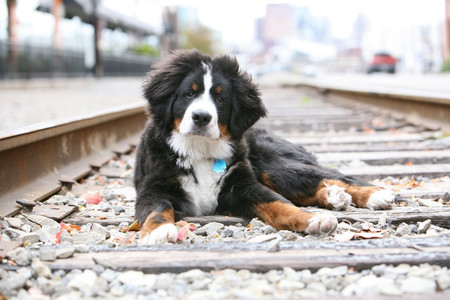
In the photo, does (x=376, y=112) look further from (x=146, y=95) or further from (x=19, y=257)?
(x=19, y=257)

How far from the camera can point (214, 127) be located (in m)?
3.90

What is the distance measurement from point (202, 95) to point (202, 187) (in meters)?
0.67

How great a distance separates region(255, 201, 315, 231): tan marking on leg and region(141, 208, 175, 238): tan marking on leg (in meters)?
0.61

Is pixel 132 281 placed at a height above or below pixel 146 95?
below

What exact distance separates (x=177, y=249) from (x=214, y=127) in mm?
1295

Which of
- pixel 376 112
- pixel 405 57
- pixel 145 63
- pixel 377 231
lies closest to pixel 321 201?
pixel 377 231

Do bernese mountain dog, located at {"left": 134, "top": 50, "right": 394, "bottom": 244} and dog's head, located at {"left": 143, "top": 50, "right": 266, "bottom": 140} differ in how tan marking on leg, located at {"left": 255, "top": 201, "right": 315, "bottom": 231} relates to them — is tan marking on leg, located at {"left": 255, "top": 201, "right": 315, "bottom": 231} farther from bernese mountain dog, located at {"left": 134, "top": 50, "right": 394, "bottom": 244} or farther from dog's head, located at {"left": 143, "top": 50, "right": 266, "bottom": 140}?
dog's head, located at {"left": 143, "top": 50, "right": 266, "bottom": 140}

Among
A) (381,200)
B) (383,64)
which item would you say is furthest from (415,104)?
(383,64)

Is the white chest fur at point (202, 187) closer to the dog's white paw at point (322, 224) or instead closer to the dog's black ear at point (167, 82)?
the dog's black ear at point (167, 82)

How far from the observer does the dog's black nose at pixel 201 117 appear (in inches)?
148

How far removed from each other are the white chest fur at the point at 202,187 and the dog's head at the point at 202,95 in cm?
28

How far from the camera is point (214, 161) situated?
4152mm

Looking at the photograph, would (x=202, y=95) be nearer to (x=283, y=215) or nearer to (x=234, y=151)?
(x=234, y=151)

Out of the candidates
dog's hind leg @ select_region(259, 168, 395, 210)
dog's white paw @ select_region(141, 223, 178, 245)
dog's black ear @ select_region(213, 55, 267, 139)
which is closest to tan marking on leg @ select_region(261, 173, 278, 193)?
dog's hind leg @ select_region(259, 168, 395, 210)
